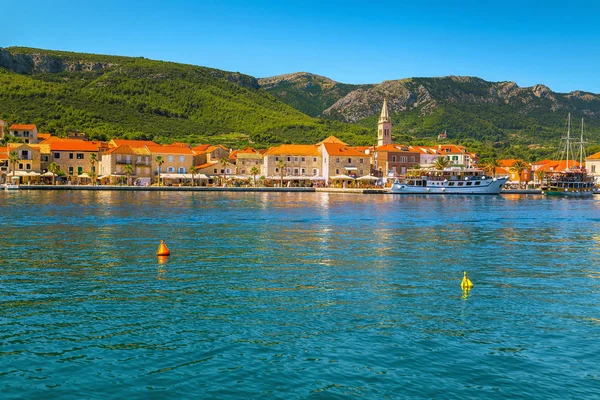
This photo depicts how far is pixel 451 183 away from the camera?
318ft

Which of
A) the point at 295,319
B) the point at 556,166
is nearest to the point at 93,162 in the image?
the point at 295,319

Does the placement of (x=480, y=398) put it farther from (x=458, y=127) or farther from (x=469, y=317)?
(x=458, y=127)

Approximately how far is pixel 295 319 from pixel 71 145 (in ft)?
289

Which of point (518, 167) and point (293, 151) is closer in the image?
point (293, 151)

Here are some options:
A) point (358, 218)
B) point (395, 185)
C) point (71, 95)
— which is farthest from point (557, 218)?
point (71, 95)

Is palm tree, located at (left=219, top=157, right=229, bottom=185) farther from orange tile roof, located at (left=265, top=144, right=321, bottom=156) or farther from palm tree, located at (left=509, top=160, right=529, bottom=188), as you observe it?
palm tree, located at (left=509, top=160, right=529, bottom=188)

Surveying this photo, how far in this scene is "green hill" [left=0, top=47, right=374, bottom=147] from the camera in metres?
128

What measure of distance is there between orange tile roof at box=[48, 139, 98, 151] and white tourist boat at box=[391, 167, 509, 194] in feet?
163

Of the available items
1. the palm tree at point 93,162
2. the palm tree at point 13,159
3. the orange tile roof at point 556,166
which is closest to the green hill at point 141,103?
the palm tree at point 93,162

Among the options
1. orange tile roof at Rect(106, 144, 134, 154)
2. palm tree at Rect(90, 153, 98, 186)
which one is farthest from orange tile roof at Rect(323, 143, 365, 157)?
palm tree at Rect(90, 153, 98, 186)

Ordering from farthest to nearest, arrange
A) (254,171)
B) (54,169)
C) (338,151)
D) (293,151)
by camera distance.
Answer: (293,151) → (338,151) → (254,171) → (54,169)

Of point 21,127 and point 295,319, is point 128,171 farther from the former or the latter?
point 295,319

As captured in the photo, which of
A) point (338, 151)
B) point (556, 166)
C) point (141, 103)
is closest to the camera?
point (338, 151)

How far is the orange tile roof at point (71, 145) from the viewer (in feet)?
303
